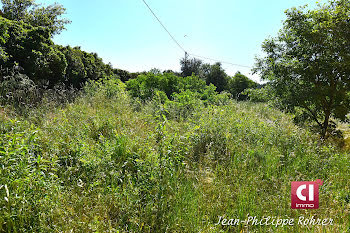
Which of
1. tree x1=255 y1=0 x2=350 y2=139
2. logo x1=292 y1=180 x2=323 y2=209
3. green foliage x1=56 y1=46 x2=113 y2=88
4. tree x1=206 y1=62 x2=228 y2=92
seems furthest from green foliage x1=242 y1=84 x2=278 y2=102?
tree x1=206 y1=62 x2=228 y2=92

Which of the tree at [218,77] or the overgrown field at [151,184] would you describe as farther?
the tree at [218,77]

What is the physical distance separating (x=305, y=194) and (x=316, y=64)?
4.30 m

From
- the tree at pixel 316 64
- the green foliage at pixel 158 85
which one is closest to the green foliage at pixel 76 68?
the green foliage at pixel 158 85

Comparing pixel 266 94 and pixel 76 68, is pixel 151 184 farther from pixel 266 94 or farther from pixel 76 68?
pixel 76 68

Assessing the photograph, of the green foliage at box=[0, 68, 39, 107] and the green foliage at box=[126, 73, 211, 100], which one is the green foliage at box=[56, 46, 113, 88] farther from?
the green foliage at box=[0, 68, 39, 107]

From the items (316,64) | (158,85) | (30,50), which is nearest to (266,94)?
(316,64)

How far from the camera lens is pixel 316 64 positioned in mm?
5609

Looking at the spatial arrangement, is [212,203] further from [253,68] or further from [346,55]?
[253,68]

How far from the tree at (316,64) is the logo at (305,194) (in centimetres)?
342

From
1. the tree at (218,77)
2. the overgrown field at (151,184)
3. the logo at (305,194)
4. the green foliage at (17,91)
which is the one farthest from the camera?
the tree at (218,77)

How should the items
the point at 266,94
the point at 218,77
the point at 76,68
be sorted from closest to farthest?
the point at 266,94, the point at 76,68, the point at 218,77

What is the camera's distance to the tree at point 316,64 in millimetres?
5238

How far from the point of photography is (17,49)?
616 cm

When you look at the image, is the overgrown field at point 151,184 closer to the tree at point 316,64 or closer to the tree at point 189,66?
the tree at point 316,64
